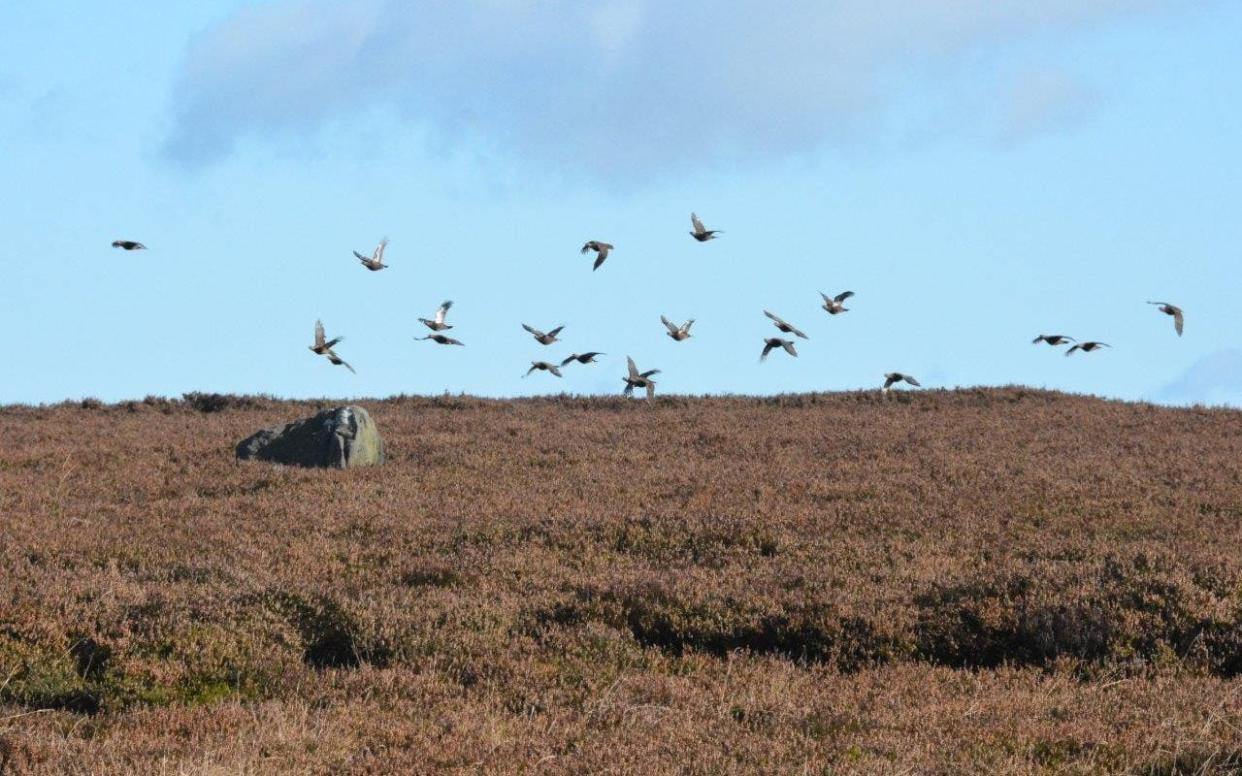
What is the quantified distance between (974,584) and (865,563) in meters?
2.06

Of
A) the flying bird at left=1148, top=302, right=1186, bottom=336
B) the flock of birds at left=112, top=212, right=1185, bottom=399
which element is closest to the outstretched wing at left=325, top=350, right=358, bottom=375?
the flock of birds at left=112, top=212, right=1185, bottom=399

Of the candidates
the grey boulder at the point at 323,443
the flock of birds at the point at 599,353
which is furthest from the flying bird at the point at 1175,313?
the grey boulder at the point at 323,443

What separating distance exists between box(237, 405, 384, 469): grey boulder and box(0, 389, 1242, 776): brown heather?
125 cm

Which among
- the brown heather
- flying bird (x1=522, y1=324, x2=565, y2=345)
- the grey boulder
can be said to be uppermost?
flying bird (x1=522, y1=324, x2=565, y2=345)

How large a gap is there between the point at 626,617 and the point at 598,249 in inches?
513

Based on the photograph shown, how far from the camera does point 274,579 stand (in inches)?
582

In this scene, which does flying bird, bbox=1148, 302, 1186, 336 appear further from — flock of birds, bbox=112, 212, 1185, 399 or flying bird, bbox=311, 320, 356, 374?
flying bird, bbox=311, 320, 356, 374

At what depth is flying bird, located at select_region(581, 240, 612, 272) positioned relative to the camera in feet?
83.4

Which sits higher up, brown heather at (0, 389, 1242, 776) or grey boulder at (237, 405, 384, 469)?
grey boulder at (237, 405, 384, 469)

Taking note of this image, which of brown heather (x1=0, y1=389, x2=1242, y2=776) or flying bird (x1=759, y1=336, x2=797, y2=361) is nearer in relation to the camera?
brown heather (x1=0, y1=389, x2=1242, y2=776)

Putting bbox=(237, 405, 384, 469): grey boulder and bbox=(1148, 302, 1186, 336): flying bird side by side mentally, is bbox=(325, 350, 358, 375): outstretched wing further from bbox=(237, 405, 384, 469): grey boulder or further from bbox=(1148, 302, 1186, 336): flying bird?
bbox=(1148, 302, 1186, 336): flying bird

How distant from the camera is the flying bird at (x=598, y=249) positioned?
25422mm

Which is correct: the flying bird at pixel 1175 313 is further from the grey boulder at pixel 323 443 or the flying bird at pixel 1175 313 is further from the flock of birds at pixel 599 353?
the grey boulder at pixel 323 443

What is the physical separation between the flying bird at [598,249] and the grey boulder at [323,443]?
5196mm
